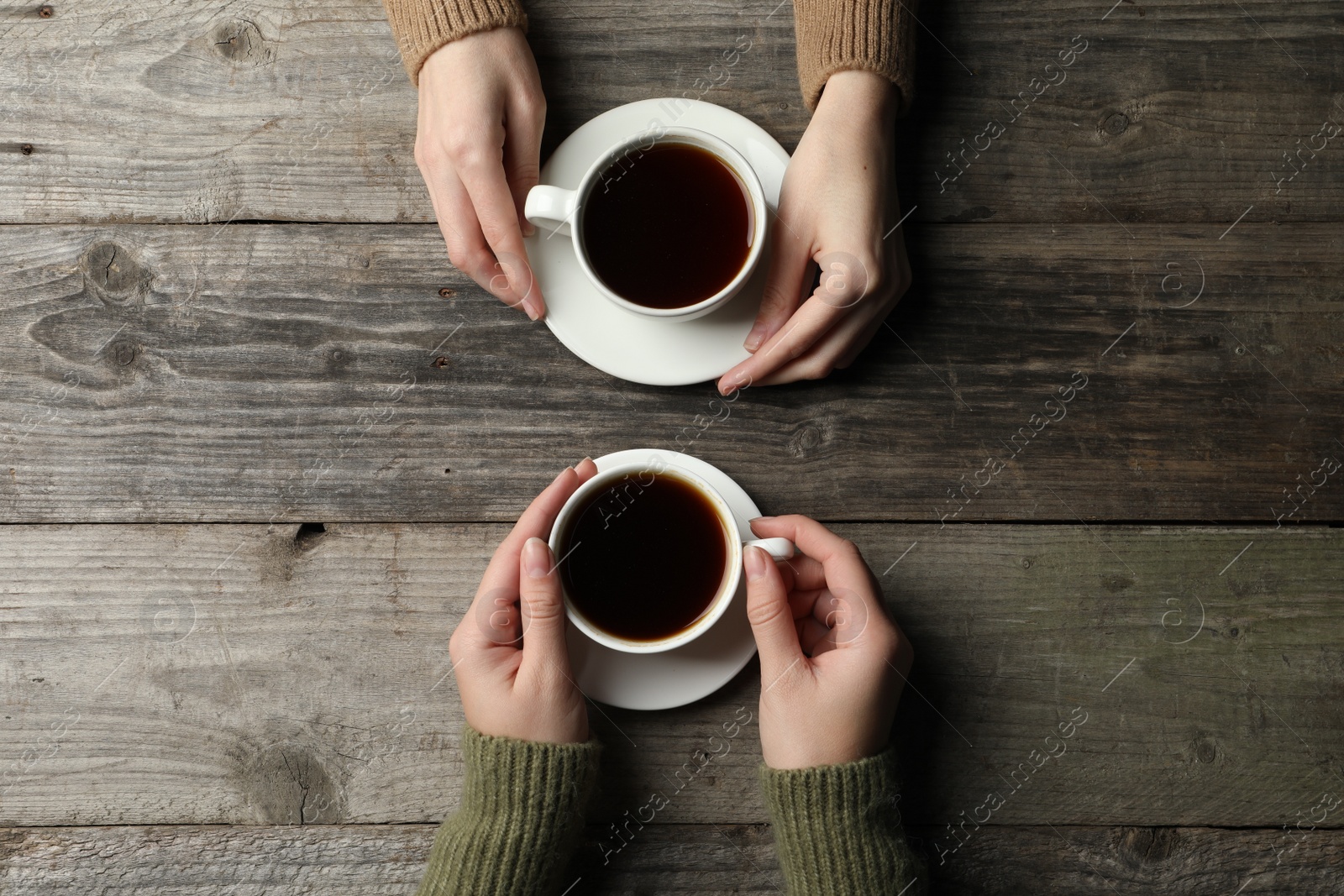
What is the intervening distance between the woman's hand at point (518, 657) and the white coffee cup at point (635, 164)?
7.0 inches

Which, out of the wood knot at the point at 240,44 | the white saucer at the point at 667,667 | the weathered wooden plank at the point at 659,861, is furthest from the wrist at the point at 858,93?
the weathered wooden plank at the point at 659,861

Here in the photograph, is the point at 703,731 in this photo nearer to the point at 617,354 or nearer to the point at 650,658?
the point at 650,658

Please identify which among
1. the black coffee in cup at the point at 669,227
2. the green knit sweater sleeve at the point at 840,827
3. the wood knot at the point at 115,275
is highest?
the black coffee in cup at the point at 669,227

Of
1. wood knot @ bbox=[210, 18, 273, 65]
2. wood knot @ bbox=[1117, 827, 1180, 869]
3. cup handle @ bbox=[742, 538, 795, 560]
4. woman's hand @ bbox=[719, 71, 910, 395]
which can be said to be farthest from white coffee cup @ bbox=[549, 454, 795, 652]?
wood knot @ bbox=[210, 18, 273, 65]

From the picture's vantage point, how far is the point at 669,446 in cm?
90

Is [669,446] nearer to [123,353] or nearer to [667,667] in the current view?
[667,667]

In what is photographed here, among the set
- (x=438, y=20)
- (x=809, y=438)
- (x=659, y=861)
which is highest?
(x=438, y=20)

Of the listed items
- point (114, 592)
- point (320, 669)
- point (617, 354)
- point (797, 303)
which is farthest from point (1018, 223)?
point (114, 592)

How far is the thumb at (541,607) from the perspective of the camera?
2.51 ft

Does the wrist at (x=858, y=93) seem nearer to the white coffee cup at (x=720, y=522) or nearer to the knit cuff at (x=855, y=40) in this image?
the knit cuff at (x=855, y=40)

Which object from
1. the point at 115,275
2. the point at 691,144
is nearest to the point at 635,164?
the point at 691,144

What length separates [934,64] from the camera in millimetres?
930

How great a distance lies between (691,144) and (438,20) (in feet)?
0.92

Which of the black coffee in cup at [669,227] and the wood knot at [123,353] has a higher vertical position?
the black coffee in cup at [669,227]
